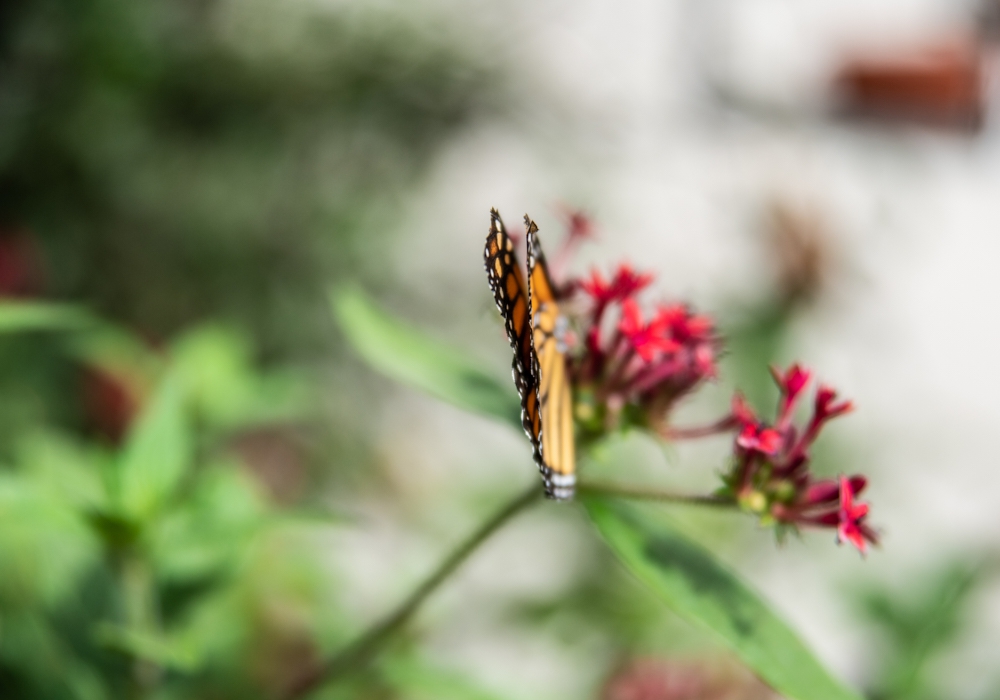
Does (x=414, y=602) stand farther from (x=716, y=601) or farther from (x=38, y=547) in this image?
(x=38, y=547)

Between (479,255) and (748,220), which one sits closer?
(748,220)

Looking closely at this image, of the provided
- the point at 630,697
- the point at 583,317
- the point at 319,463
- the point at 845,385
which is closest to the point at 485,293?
the point at 319,463

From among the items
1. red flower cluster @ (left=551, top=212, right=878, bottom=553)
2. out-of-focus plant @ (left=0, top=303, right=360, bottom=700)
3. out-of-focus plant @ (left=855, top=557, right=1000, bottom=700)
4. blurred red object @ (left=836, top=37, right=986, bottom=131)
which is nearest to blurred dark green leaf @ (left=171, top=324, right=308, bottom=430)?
out-of-focus plant @ (left=0, top=303, right=360, bottom=700)

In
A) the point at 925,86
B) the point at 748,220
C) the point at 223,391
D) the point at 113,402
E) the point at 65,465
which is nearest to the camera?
the point at 65,465

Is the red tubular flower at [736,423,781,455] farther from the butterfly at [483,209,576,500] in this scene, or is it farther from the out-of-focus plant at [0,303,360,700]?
the out-of-focus plant at [0,303,360,700]

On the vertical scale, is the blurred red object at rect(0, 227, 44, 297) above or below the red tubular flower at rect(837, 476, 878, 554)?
below

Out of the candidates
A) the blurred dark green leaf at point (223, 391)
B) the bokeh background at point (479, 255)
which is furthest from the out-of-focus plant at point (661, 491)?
the bokeh background at point (479, 255)

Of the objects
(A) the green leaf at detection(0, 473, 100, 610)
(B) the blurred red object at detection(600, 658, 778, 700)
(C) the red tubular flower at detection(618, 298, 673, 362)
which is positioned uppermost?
(C) the red tubular flower at detection(618, 298, 673, 362)

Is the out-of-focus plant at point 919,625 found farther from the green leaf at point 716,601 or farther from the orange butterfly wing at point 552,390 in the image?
the orange butterfly wing at point 552,390

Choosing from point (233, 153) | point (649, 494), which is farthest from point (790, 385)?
point (233, 153)
